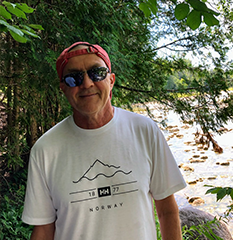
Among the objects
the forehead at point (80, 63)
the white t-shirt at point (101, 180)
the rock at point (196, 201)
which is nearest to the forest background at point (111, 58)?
the forehead at point (80, 63)

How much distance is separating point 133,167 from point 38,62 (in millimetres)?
1833

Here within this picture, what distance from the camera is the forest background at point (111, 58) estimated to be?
2.54m

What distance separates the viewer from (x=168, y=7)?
4855mm

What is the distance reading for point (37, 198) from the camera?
1142 mm

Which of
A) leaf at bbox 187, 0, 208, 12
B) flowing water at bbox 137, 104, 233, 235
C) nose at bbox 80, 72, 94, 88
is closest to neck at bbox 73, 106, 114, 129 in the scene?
nose at bbox 80, 72, 94, 88

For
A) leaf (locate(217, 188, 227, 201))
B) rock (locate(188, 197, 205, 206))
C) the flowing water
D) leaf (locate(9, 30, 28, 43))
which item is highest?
leaf (locate(9, 30, 28, 43))

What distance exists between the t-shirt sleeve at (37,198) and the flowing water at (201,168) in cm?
438

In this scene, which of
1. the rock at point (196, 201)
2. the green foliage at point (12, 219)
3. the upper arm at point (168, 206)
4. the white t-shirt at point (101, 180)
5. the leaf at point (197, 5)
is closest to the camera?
the leaf at point (197, 5)

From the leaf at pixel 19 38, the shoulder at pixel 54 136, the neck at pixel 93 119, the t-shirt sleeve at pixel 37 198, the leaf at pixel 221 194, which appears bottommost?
the leaf at pixel 221 194

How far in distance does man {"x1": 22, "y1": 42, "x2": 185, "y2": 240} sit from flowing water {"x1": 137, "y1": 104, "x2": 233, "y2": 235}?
4.25 meters

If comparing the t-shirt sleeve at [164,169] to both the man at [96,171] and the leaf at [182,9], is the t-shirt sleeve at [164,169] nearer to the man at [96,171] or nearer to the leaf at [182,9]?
the man at [96,171]

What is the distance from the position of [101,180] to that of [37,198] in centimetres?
28

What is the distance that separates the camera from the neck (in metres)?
1.19

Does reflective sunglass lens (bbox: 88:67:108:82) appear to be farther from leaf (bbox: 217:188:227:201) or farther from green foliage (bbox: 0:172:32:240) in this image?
green foliage (bbox: 0:172:32:240)
